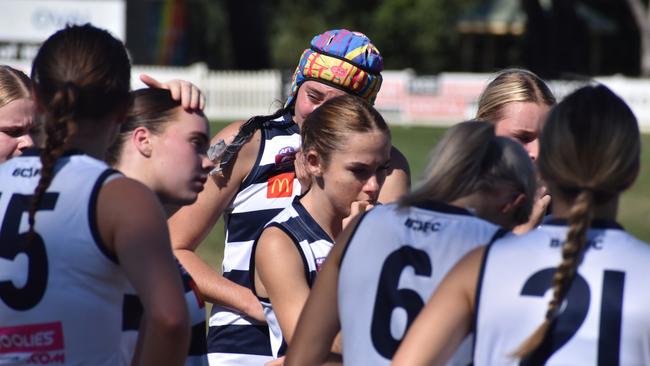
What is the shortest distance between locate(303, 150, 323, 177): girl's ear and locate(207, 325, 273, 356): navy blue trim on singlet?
67 centimetres

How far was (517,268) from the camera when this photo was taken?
8.34 feet

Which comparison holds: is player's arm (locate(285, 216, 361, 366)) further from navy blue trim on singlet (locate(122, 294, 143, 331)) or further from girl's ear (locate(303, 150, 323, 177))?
girl's ear (locate(303, 150, 323, 177))

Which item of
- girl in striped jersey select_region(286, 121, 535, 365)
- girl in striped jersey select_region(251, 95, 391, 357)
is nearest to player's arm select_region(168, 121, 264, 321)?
girl in striped jersey select_region(251, 95, 391, 357)

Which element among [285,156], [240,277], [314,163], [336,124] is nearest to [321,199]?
[314,163]

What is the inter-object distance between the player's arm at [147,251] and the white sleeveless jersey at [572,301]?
76 cm

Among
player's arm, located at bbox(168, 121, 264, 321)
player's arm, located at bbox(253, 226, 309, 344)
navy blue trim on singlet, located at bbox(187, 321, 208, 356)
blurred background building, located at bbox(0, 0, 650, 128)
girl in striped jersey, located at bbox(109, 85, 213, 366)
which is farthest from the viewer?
blurred background building, located at bbox(0, 0, 650, 128)

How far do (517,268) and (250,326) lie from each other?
5.58 ft

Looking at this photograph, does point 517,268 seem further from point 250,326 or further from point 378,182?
point 250,326

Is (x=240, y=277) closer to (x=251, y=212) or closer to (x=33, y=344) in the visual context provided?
(x=251, y=212)

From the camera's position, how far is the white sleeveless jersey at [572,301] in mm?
2475

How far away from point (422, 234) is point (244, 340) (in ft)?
4.89

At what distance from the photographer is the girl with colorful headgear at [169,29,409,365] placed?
4047mm

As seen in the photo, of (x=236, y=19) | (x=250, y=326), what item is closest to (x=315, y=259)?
(x=250, y=326)

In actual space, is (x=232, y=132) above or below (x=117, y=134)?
below
